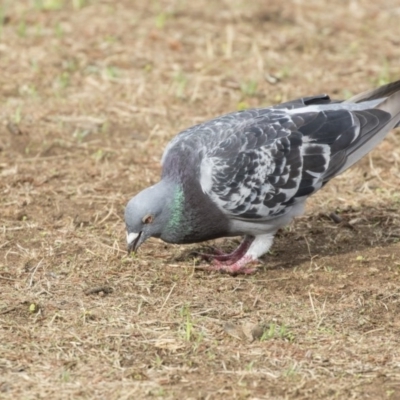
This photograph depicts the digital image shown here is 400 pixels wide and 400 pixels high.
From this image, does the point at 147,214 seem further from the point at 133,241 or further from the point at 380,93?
the point at 380,93

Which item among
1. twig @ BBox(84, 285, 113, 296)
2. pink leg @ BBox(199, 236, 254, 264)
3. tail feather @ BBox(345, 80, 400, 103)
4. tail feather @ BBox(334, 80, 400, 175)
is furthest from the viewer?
tail feather @ BBox(345, 80, 400, 103)

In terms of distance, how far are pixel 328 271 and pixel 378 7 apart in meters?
7.30

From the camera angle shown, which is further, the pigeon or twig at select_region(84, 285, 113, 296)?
the pigeon

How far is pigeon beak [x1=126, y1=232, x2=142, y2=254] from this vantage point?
6.66 m

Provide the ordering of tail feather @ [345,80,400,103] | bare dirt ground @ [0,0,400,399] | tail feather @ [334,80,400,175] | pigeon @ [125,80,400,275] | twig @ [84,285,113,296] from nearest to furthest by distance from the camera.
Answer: bare dirt ground @ [0,0,400,399] → twig @ [84,285,113,296] → pigeon @ [125,80,400,275] → tail feather @ [334,80,400,175] → tail feather @ [345,80,400,103]

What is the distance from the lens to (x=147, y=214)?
6.58 meters

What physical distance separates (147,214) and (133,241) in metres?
0.25

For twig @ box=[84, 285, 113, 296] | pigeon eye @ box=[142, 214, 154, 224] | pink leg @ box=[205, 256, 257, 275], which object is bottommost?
pink leg @ box=[205, 256, 257, 275]

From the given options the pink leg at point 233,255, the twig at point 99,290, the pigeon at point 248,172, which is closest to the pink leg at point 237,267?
the pigeon at point 248,172

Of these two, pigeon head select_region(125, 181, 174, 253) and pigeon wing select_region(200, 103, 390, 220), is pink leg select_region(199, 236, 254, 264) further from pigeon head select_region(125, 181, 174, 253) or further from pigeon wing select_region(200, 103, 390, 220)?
pigeon head select_region(125, 181, 174, 253)

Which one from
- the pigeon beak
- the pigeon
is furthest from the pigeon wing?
the pigeon beak

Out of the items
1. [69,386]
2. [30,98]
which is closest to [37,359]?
[69,386]

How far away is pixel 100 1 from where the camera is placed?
41.8 ft

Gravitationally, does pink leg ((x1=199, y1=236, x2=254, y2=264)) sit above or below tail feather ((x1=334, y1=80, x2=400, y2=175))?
below
